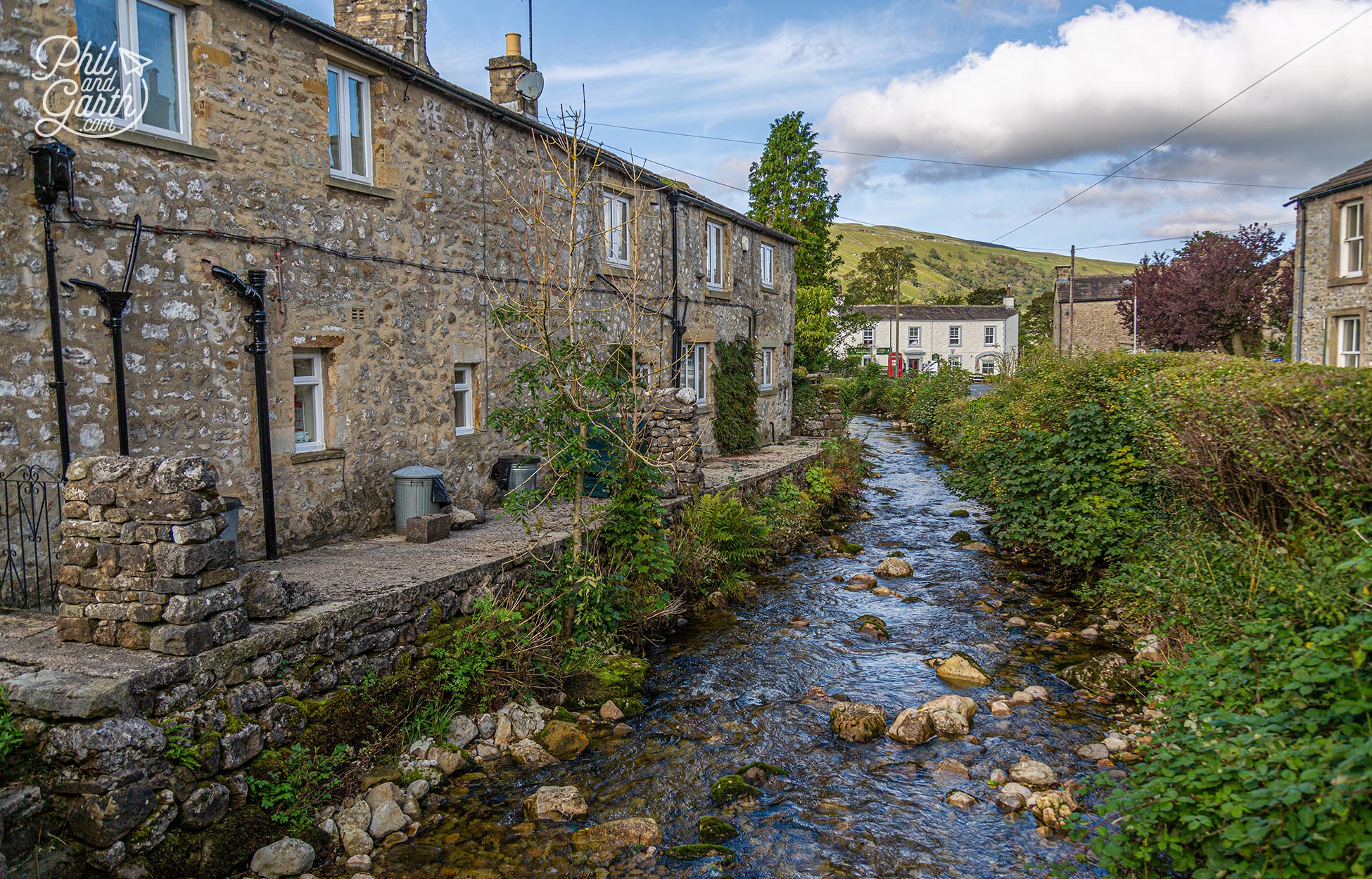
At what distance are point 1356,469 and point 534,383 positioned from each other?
24.5 ft

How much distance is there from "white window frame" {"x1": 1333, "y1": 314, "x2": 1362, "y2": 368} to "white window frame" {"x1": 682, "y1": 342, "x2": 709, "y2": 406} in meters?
16.2

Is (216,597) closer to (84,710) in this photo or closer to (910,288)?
(84,710)

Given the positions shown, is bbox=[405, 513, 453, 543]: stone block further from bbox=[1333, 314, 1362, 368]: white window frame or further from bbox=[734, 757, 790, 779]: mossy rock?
bbox=[1333, 314, 1362, 368]: white window frame

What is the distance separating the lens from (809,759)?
→ 7.17 metres

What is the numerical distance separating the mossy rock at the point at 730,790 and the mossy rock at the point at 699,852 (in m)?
0.64

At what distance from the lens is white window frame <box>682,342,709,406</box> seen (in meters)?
18.7

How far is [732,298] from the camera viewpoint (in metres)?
20.6

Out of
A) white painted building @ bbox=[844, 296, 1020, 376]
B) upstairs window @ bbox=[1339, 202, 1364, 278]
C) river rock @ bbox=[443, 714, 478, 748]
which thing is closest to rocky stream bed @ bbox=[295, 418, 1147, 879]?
river rock @ bbox=[443, 714, 478, 748]

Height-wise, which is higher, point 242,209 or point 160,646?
point 242,209

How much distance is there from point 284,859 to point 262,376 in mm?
4836

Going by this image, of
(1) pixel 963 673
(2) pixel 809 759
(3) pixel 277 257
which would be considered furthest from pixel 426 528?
(1) pixel 963 673

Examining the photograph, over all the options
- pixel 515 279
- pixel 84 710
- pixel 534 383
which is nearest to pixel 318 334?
pixel 534 383

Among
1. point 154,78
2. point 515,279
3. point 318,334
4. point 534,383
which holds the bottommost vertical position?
point 534,383

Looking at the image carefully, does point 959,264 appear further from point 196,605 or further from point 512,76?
point 196,605
